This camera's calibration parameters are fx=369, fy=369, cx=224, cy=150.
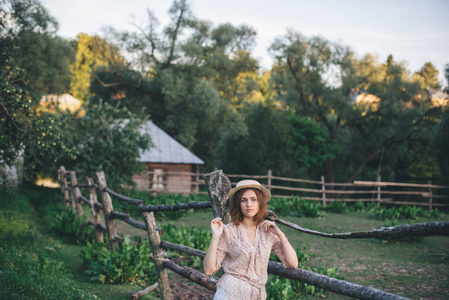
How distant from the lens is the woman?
2371 mm

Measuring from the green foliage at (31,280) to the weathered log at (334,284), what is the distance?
2.49 meters

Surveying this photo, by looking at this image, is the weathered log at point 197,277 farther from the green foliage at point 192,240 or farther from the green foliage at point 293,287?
the green foliage at point 192,240

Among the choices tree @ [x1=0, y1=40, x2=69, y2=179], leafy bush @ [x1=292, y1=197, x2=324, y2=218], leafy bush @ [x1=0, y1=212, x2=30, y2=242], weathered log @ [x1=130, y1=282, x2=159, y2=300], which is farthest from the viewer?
leafy bush @ [x1=292, y1=197, x2=324, y2=218]

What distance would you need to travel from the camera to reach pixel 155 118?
94.7 ft

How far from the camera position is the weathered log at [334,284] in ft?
6.64

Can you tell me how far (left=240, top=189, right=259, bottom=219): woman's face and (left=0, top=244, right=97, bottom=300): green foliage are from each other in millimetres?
2565

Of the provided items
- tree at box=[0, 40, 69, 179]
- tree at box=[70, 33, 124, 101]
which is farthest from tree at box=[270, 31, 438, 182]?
tree at box=[0, 40, 69, 179]

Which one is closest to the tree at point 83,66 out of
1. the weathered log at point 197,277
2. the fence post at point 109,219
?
the fence post at point 109,219

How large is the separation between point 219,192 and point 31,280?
2.53m

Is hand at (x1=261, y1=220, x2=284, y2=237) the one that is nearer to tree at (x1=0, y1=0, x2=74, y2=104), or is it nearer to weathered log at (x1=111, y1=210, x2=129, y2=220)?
weathered log at (x1=111, y1=210, x2=129, y2=220)

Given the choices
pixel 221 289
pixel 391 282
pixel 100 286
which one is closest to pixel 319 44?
pixel 391 282

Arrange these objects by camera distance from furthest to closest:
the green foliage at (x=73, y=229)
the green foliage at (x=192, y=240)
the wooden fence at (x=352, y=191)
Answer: the wooden fence at (x=352, y=191) < the green foliage at (x=73, y=229) < the green foliage at (x=192, y=240)

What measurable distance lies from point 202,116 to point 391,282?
21.9m

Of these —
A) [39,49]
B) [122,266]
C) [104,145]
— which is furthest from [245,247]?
[39,49]
